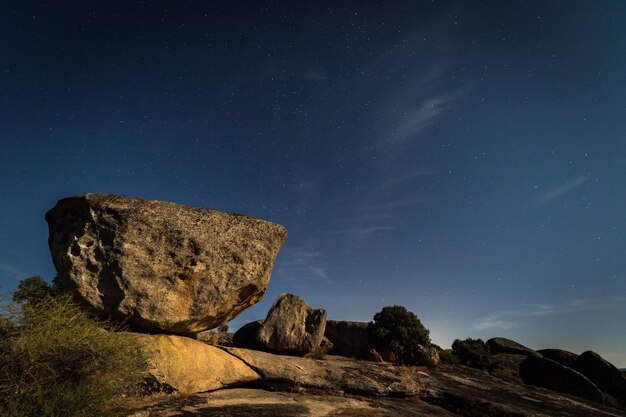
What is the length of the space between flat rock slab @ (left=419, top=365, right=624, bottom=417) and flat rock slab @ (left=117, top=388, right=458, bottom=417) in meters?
1.75

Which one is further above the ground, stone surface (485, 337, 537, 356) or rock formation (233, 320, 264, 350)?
stone surface (485, 337, 537, 356)

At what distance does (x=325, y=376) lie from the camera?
14.1 meters

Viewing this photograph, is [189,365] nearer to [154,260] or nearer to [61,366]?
[154,260]

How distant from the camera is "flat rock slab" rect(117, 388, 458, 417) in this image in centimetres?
901

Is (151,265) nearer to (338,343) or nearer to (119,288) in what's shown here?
(119,288)

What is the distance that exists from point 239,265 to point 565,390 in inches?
1014

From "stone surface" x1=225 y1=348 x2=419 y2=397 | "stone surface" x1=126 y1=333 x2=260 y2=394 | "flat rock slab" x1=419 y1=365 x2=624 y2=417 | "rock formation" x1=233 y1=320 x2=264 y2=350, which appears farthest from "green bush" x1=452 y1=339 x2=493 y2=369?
"stone surface" x1=126 y1=333 x2=260 y2=394

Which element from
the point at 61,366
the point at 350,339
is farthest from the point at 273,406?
the point at 350,339

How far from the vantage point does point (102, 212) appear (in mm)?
11766

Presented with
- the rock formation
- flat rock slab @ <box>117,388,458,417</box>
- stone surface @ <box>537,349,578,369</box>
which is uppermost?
stone surface @ <box>537,349,578,369</box>

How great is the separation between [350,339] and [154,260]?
67.7 ft

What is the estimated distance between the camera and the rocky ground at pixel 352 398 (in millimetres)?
9664

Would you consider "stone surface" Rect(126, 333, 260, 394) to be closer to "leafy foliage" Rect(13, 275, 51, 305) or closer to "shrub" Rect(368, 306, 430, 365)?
"leafy foliage" Rect(13, 275, 51, 305)

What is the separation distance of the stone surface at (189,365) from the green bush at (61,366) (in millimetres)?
764
